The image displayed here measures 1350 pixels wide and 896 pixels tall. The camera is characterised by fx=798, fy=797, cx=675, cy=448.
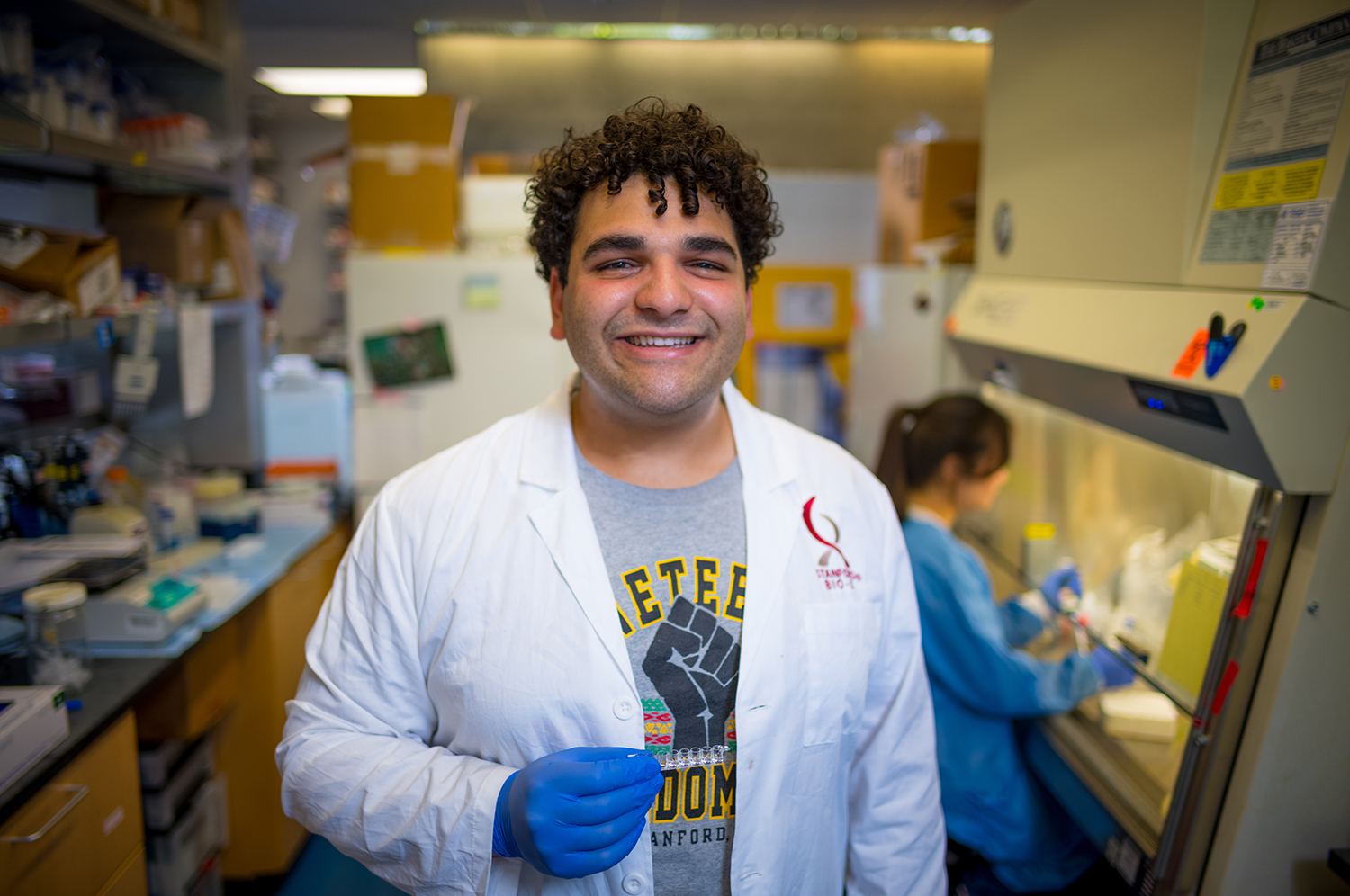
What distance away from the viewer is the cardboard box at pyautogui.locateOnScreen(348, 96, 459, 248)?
285 cm

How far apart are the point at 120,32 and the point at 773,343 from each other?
2.29 meters

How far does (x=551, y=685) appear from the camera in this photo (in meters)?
1.09

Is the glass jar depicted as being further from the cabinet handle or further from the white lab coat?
the white lab coat

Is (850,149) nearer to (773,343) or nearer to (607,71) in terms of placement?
(607,71)

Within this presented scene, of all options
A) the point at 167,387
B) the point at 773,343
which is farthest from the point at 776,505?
the point at 167,387

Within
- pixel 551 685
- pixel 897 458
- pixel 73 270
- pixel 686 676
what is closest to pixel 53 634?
pixel 73 270

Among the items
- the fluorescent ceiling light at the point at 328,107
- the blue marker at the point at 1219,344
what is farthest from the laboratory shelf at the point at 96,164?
the fluorescent ceiling light at the point at 328,107

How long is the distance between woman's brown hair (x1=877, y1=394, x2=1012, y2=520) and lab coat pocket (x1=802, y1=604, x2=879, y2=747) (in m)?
0.92

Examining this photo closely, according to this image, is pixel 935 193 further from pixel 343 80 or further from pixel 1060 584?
pixel 343 80

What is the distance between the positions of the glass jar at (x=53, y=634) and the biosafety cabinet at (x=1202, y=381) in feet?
7.04

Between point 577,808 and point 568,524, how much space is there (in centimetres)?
38

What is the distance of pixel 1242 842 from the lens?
1.28m

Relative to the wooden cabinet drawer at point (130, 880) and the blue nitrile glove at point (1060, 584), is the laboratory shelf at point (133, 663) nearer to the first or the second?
the wooden cabinet drawer at point (130, 880)

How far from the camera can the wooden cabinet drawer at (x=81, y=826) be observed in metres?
1.35
